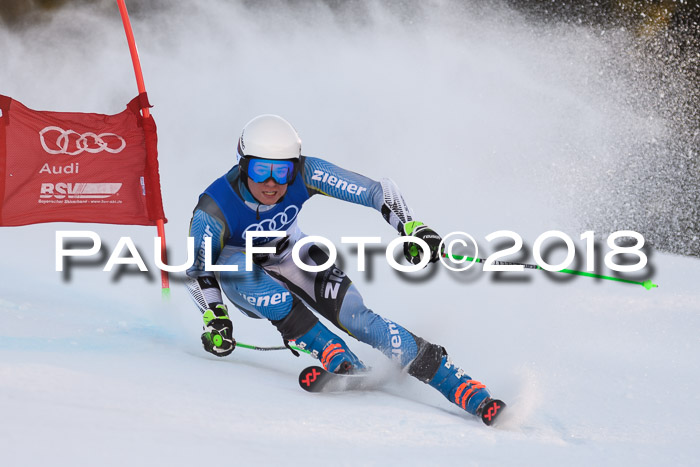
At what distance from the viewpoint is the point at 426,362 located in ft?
9.72

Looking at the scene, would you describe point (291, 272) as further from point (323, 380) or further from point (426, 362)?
point (426, 362)

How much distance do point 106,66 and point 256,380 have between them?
8564mm

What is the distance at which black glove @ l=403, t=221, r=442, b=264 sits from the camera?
2.98m

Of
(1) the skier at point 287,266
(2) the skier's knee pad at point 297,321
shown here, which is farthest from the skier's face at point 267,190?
(2) the skier's knee pad at point 297,321

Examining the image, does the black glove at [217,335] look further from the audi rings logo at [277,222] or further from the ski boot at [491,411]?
the ski boot at [491,411]

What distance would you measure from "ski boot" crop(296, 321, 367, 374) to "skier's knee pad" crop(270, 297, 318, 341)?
0.07ft

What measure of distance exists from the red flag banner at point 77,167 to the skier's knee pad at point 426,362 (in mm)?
1963

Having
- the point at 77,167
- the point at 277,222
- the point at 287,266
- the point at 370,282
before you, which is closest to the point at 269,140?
the point at 277,222

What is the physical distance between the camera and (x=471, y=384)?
2854 millimetres

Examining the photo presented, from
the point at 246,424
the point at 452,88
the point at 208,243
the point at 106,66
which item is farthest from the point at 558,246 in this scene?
the point at 106,66

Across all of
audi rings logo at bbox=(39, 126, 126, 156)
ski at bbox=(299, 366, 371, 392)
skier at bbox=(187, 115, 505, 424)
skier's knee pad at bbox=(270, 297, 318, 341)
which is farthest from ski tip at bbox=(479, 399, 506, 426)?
audi rings logo at bbox=(39, 126, 126, 156)

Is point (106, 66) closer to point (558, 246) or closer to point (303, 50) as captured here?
point (303, 50)

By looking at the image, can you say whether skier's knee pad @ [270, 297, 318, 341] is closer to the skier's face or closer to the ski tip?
the skier's face

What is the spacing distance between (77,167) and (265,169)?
1664mm
